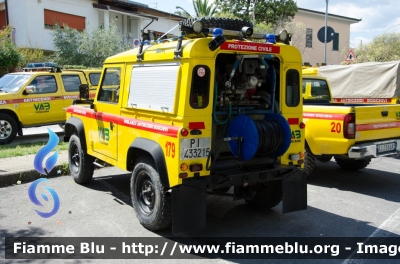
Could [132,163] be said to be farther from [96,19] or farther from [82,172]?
[96,19]

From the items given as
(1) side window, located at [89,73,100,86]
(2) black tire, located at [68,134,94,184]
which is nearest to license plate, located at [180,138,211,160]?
(2) black tire, located at [68,134,94,184]

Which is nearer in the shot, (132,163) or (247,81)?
(247,81)

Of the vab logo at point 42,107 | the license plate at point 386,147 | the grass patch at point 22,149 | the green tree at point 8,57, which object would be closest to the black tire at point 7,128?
the grass patch at point 22,149

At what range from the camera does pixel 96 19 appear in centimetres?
2653

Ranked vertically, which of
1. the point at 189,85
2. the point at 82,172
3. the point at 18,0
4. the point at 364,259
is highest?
the point at 18,0

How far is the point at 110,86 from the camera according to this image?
5.78m

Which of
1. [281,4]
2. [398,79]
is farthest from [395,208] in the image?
[281,4]

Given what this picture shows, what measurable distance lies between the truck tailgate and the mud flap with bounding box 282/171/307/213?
183 centimetres

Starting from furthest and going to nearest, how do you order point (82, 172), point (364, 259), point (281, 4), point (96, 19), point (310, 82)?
point (281, 4)
point (96, 19)
point (310, 82)
point (82, 172)
point (364, 259)

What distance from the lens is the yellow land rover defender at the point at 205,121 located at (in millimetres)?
4168

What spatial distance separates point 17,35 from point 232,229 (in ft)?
73.2

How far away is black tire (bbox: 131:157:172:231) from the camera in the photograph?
4.45 meters

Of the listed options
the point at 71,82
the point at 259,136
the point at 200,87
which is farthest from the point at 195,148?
the point at 71,82

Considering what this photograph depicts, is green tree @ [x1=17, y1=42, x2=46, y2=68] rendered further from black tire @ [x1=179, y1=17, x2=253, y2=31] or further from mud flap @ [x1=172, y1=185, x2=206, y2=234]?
mud flap @ [x1=172, y1=185, x2=206, y2=234]
